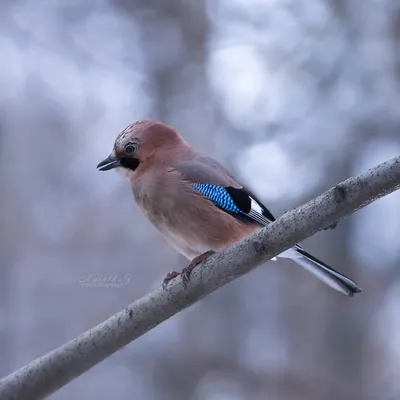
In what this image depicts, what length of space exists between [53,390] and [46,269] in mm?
1546

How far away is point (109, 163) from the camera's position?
58.7 inches

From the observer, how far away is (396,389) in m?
2.67

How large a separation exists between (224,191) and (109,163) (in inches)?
10.1

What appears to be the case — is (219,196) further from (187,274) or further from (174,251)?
(174,251)

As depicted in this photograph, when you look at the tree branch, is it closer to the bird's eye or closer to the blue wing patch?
the blue wing patch

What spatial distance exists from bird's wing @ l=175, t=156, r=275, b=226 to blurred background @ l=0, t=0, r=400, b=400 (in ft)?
2.84

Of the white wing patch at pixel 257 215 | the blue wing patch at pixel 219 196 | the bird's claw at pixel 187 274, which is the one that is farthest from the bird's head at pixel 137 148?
the bird's claw at pixel 187 274

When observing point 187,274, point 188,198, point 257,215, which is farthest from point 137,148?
point 187,274

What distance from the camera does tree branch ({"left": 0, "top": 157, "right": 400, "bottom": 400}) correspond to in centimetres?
103

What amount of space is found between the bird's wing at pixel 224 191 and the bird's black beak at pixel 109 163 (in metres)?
0.13

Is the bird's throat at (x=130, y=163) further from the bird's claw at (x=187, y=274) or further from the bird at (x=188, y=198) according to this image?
the bird's claw at (x=187, y=274)

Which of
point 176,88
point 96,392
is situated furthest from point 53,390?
point 176,88

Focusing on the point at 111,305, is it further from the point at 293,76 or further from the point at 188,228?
the point at 293,76

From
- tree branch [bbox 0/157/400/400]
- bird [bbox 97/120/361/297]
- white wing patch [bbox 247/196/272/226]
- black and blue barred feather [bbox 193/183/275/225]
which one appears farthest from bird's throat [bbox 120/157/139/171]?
tree branch [bbox 0/157/400/400]
